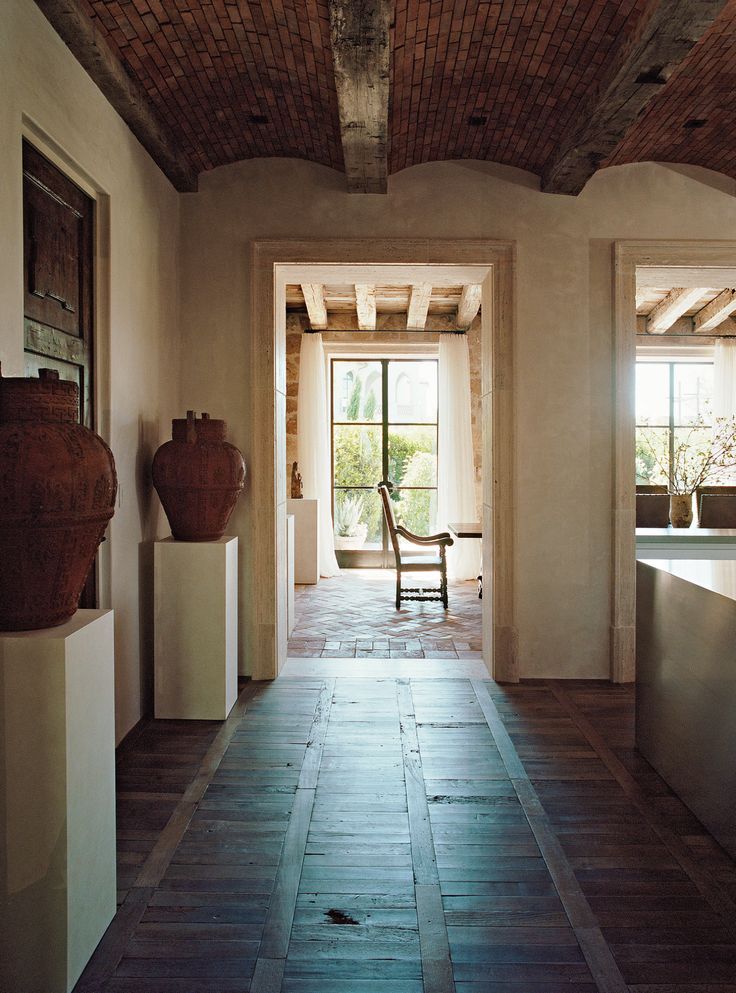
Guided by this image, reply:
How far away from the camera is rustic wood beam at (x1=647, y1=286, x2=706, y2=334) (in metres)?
8.55

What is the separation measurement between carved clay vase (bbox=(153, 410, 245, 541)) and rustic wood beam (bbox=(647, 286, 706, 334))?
258 inches

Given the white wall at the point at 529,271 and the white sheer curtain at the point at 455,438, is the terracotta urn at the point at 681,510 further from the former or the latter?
the white sheer curtain at the point at 455,438

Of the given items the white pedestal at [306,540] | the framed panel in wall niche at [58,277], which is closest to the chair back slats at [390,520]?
the white pedestal at [306,540]

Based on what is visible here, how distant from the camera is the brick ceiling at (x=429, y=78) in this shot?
3.00 m

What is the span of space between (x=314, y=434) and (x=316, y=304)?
1.63 meters

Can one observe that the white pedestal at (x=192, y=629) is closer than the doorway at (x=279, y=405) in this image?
Yes

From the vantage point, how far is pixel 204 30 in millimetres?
3131

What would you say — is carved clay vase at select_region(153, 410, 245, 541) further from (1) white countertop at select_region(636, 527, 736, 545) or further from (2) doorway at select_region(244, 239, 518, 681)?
(1) white countertop at select_region(636, 527, 736, 545)

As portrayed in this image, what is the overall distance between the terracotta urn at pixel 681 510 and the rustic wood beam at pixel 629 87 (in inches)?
99.4

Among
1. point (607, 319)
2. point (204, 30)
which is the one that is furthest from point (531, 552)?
point (204, 30)

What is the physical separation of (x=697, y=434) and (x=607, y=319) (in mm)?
A: 6381

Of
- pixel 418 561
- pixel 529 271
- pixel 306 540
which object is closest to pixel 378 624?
pixel 418 561

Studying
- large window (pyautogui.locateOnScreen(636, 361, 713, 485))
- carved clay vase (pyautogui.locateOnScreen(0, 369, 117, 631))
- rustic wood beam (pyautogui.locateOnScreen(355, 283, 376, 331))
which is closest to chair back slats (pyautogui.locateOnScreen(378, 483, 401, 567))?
rustic wood beam (pyautogui.locateOnScreen(355, 283, 376, 331))

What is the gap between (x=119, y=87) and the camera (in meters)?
3.31
